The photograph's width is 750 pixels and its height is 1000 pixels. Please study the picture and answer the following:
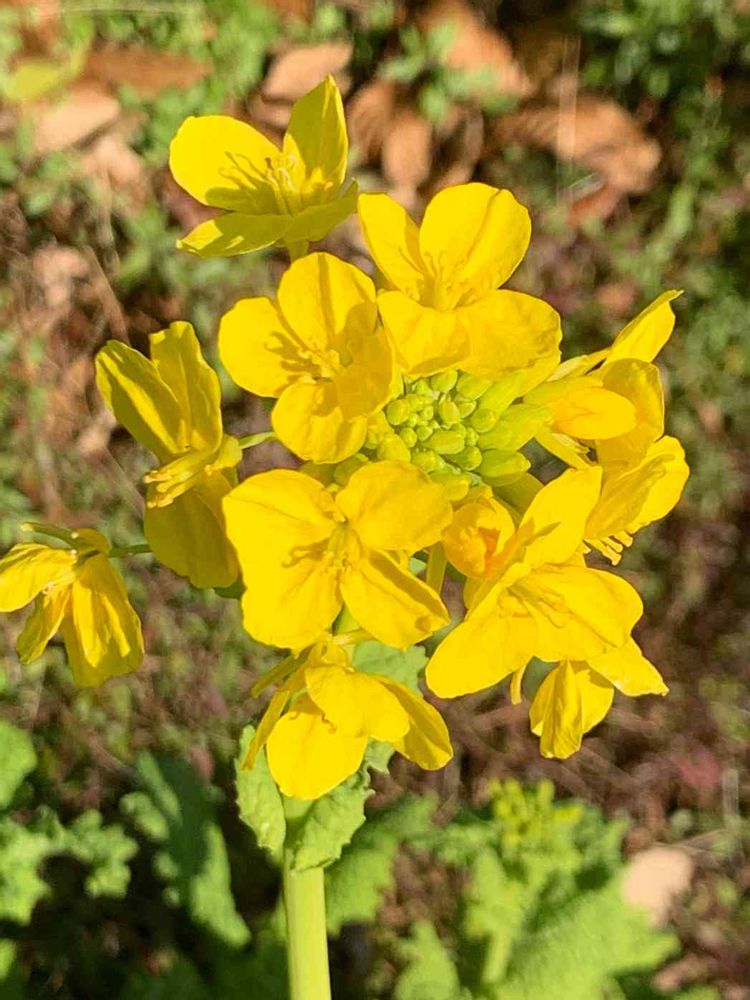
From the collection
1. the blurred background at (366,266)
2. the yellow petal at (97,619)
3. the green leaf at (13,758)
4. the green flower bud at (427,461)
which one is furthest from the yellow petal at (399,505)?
the blurred background at (366,266)

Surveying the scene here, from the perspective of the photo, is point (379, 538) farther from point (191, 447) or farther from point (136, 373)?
point (136, 373)

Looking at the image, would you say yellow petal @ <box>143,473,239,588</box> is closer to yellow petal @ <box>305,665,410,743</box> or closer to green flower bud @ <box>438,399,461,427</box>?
yellow petal @ <box>305,665,410,743</box>

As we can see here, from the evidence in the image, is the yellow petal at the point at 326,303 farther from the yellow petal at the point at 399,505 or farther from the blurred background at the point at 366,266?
the blurred background at the point at 366,266

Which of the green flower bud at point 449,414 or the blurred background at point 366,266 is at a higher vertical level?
the green flower bud at point 449,414

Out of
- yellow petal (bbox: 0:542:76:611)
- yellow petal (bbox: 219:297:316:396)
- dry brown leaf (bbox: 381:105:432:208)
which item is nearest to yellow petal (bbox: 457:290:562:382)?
yellow petal (bbox: 219:297:316:396)

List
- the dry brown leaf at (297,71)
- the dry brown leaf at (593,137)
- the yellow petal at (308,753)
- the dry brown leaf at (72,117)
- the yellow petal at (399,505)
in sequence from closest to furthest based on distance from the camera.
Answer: the yellow petal at (399,505) < the yellow petal at (308,753) < the dry brown leaf at (72,117) < the dry brown leaf at (297,71) < the dry brown leaf at (593,137)

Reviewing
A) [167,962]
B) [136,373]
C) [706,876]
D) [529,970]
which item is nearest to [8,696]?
[167,962]

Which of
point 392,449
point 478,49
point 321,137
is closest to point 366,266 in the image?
point 478,49
